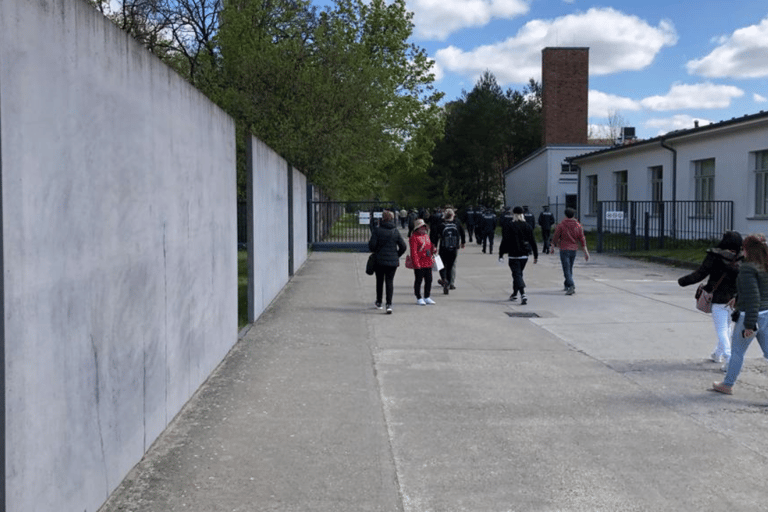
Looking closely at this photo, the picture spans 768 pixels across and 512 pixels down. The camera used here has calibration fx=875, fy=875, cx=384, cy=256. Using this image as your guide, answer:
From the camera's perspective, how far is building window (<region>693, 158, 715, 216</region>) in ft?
93.5

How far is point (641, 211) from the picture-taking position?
107ft

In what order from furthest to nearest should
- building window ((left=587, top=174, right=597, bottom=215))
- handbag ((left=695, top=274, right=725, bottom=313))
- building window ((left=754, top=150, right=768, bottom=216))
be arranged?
building window ((left=587, top=174, right=597, bottom=215)) < building window ((left=754, top=150, right=768, bottom=216)) < handbag ((left=695, top=274, right=725, bottom=313))

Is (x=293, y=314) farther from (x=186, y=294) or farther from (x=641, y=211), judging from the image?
(x=641, y=211)

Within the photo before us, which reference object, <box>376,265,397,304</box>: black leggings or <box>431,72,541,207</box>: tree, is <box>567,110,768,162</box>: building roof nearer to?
<box>376,265,397,304</box>: black leggings

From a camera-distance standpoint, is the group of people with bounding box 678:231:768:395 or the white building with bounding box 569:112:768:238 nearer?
the group of people with bounding box 678:231:768:395

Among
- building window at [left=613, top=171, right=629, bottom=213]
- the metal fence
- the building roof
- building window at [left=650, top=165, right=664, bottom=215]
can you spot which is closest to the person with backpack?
the building roof

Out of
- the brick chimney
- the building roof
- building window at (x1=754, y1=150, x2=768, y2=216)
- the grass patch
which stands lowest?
the grass patch

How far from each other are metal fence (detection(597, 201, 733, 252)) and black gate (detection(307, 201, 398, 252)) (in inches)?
306

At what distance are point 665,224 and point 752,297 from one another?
25.2 m

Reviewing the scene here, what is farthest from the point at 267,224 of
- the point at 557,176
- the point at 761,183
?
the point at 557,176

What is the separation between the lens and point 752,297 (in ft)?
23.9

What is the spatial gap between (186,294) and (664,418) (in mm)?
3980

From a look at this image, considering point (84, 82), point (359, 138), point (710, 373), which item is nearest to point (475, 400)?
point (710, 373)

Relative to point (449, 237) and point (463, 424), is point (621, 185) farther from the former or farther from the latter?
point (463, 424)
